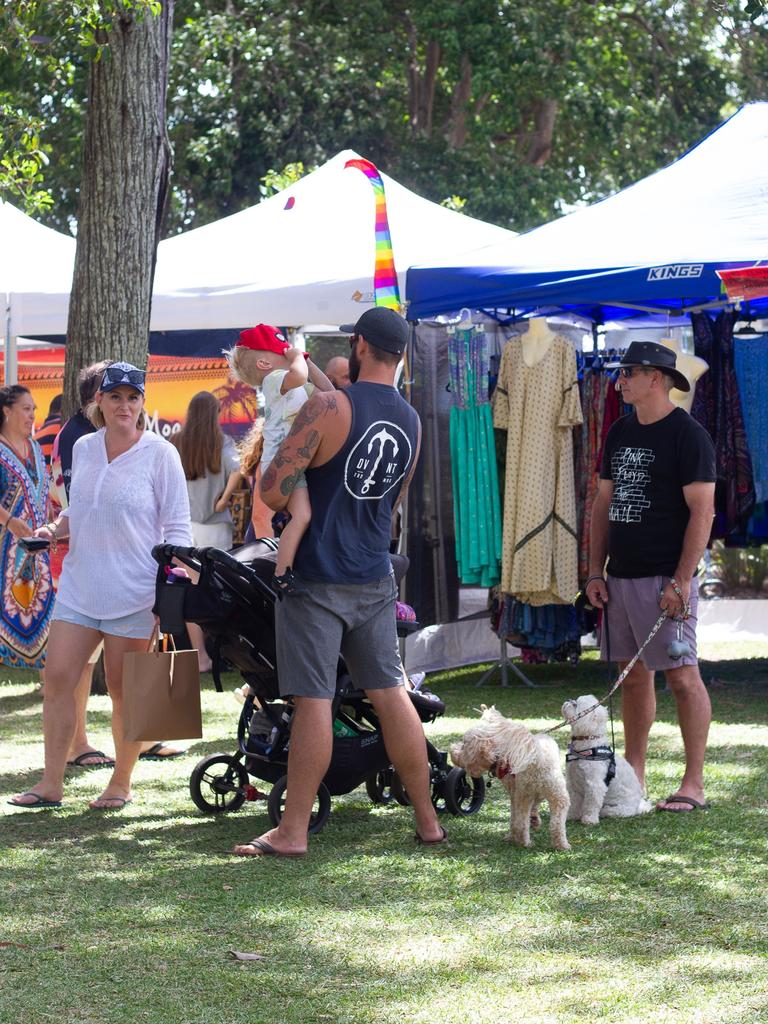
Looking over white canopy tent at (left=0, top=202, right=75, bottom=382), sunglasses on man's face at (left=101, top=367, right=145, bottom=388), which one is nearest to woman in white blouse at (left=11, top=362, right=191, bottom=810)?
sunglasses on man's face at (left=101, top=367, right=145, bottom=388)

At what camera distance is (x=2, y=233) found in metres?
11.7

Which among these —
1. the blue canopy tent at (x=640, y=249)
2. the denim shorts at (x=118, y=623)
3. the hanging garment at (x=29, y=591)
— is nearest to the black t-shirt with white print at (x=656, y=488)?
the denim shorts at (x=118, y=623)

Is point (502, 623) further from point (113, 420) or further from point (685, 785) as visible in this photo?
point (113, 420)

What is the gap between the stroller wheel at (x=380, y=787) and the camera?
5952 millimetres

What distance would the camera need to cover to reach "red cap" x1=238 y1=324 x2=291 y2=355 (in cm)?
574

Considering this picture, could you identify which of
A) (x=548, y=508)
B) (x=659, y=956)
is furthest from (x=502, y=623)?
(x=659, y=956)

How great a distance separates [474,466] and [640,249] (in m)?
1.82

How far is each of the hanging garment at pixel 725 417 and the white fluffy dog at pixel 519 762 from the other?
14.0 ft

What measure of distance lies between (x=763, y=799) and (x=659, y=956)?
2.32 meters

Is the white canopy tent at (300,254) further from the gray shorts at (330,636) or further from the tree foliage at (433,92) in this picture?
the tree foliage at (433,92)

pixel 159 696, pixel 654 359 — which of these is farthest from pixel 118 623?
pixel 654 359

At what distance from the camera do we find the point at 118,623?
5.74 metres

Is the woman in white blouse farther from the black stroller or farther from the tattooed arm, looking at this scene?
the tattooed arm

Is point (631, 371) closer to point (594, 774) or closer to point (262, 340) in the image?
point (262, 340)
